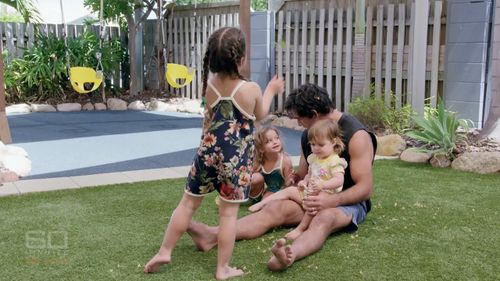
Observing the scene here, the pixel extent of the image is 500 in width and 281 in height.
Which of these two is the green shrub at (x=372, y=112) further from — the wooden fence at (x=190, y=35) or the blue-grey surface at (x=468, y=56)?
the wooden fence at (x=190, y=35)

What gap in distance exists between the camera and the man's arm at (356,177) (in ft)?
9.77

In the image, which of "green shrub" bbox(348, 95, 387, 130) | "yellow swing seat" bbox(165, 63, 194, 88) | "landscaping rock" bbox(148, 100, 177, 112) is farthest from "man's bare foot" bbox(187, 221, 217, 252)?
"landscaping rock" bbox(148, 100, 177, 112)

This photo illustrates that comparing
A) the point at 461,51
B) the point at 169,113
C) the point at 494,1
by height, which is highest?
the point at 494,1

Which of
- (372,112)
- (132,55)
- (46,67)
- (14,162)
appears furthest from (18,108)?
(372,112)

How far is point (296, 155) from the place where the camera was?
6.04 m

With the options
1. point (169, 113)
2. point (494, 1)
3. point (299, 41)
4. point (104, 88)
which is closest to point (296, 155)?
point (494, 1)

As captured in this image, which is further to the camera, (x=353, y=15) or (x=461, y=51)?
(x=353, y=15)

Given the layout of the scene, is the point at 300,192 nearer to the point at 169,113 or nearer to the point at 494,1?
the point at 494,1

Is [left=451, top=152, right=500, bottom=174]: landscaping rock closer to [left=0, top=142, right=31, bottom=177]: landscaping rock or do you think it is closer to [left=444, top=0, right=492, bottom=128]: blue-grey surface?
[left=444, top=0, right=492, bottom=128]: blue-grey surface

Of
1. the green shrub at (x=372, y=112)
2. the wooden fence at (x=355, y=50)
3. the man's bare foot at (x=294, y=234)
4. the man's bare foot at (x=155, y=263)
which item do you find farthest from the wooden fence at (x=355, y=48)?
the man's bare foot at (x=155, y=263)

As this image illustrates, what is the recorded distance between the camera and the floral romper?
2.51 m

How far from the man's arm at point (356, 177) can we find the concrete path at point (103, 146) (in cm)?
203

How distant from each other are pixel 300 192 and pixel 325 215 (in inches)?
11.5

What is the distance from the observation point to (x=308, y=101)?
2926 mm
